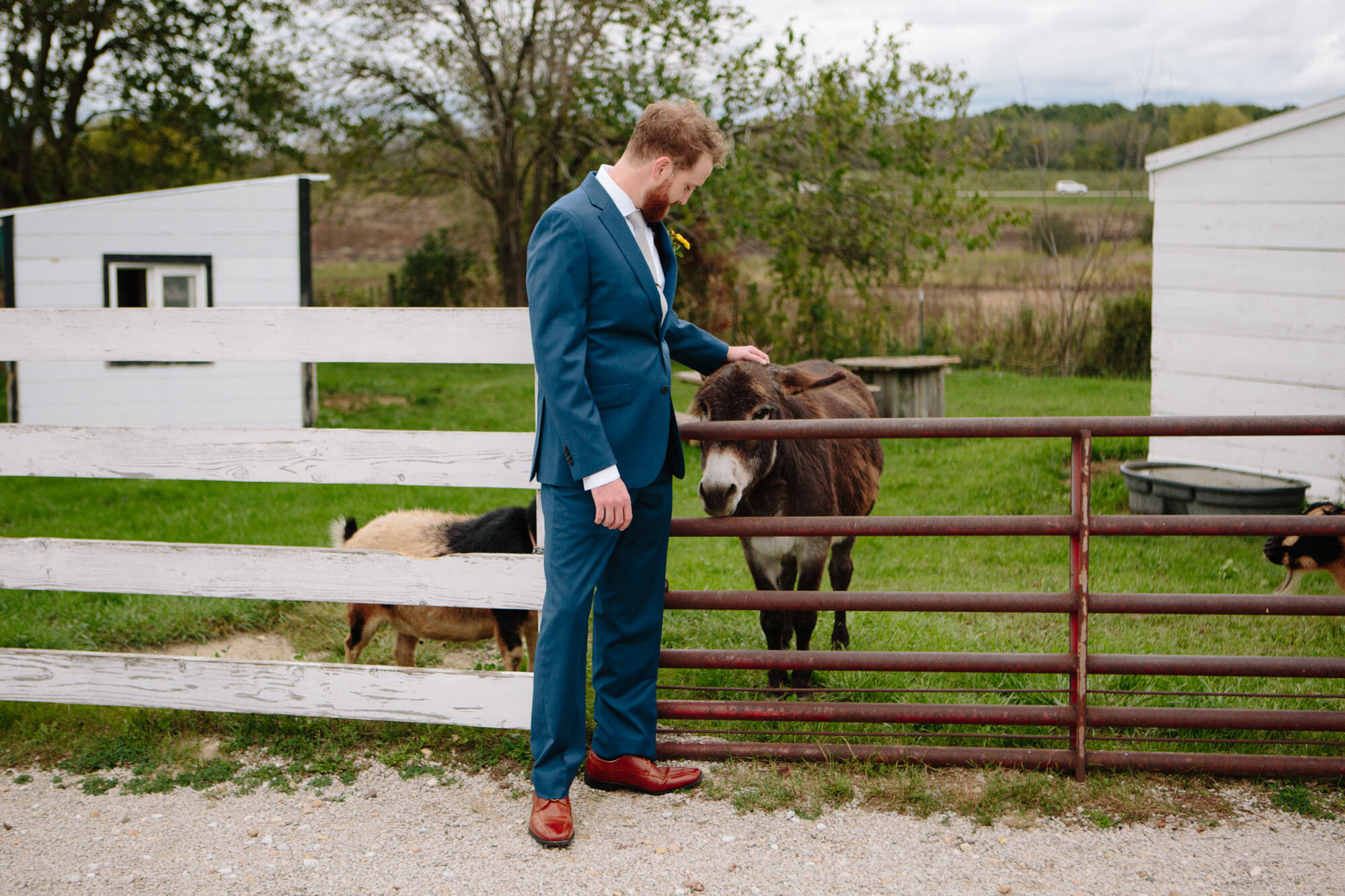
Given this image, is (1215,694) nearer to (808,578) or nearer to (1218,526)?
(1218,526)

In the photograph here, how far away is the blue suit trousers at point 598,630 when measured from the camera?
10.5 ft

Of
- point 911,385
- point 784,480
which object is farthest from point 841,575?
point 911,385

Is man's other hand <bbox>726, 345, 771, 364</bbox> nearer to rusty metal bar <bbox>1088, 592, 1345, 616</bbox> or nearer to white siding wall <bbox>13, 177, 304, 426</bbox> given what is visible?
rusty metal bar <bbox>1088, 592, 1345, 616</bbox>

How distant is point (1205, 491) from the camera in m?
7.79

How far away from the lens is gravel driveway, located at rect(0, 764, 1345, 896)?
2.97 metres

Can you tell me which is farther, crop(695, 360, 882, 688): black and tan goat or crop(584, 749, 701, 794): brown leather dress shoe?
crop(695, 360, 882, 688): black and tan goat

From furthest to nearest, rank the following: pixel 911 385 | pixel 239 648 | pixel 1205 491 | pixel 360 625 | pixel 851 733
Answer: pixel 911 385, pixel 1205 491, pixel 239 648, pixel 360 625, pixel 851 733

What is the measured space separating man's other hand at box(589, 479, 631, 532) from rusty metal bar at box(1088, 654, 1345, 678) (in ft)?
5.68

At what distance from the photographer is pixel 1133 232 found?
61.5 feet

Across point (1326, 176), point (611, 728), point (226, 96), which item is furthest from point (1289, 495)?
point (226, 96)

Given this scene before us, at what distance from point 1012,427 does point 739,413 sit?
1023mm

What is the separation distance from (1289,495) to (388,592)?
22.9 ft

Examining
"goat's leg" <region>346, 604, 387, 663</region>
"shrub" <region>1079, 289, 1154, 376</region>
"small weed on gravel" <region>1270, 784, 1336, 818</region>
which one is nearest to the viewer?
"small weed on gravel" <region>1270, 784, 1336, 818</region>

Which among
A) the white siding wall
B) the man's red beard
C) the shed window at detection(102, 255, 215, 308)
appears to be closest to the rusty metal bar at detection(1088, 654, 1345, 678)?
the man's red beard
